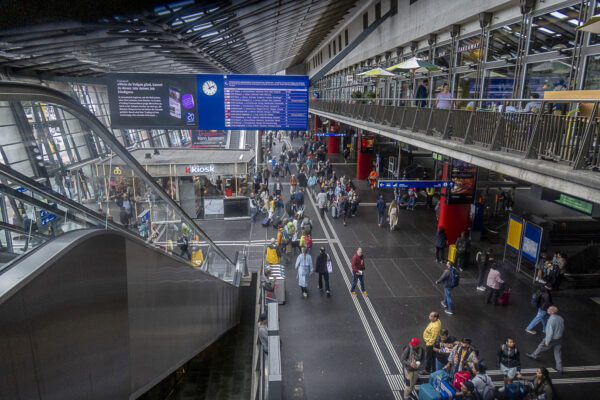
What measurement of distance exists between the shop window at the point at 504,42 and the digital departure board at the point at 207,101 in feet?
19.2

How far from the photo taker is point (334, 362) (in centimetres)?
851

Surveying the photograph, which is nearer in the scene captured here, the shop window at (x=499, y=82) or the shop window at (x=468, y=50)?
the shop window at (x=499, y=82)

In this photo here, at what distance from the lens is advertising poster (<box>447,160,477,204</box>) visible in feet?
48.1

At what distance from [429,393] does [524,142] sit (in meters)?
4.63

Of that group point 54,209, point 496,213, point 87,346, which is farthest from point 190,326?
point 496,213

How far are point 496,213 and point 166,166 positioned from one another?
16022 millimetres

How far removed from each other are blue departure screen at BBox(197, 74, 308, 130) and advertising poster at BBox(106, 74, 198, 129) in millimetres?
362

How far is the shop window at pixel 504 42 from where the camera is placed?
11219mm

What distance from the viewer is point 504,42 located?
1177 cm

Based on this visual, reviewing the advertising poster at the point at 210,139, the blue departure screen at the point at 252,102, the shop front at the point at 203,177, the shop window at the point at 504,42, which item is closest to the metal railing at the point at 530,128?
the shop window at the point at 504,42

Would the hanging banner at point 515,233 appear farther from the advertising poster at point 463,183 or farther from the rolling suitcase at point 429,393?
the rolling suitcase at point 429,393

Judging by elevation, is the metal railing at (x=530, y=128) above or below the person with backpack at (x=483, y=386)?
above

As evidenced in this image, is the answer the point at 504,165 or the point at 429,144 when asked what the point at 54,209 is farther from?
the point at 429,144

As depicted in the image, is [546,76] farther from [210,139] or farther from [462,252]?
[210,139]
